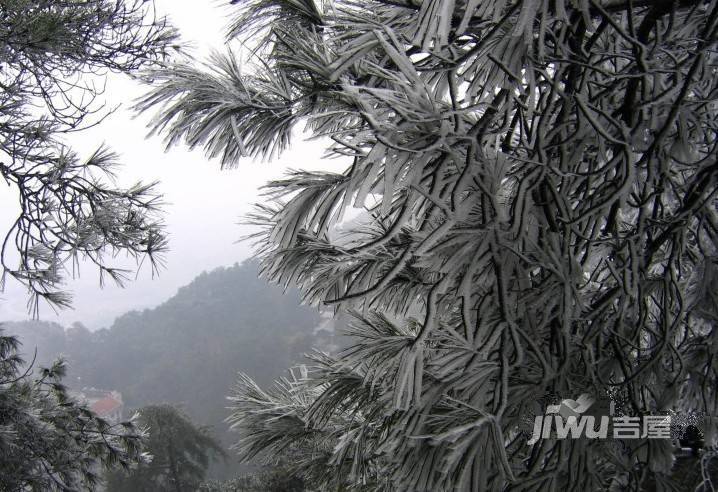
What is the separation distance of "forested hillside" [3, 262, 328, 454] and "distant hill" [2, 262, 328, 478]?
0.04 metres

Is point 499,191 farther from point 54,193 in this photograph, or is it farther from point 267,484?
point 267,484

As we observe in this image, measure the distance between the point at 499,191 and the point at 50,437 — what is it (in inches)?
119

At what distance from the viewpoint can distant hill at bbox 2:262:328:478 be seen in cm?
1967

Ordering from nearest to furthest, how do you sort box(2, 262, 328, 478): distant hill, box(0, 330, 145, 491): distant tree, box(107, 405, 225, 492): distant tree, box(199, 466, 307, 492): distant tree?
box(0, 330, 145, 491): distant tree → box(199, 466, 307, 492): distant tree → box(107, 405, 225, 492): distant tree → box(2, 262, 328, 478): distant hill

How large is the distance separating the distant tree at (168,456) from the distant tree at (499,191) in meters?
10.9

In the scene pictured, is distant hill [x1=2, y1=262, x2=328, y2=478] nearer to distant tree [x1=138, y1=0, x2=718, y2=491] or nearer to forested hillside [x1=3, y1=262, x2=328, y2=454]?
forested hillside [x1=3, y1=262, x2=328, y2=454]

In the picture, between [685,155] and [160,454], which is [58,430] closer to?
[685,155]

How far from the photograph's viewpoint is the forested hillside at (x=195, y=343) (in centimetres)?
1967

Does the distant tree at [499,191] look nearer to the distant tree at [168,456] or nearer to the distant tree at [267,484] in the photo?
the distant tree at [267,484]

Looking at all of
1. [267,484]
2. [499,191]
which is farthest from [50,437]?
[267,484]

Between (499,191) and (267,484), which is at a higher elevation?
(499,191)

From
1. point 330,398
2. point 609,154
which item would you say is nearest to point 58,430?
point 330,398

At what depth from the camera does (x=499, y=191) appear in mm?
898

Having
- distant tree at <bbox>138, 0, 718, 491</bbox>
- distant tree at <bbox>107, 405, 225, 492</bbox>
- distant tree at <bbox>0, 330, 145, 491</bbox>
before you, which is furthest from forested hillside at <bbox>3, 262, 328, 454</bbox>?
distant tree at <bbox>138, 0, 718, 491</bbox>
